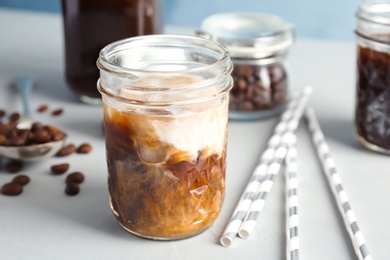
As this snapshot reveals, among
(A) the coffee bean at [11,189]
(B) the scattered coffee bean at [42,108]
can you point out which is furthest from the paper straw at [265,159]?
(B) the scattered coffee bean at [42,108]

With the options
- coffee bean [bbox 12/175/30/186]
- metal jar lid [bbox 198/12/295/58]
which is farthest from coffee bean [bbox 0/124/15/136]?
metal jar lid [bbox 198/12/295/58]

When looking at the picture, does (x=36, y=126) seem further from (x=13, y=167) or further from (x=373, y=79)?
(x=373, y=79)

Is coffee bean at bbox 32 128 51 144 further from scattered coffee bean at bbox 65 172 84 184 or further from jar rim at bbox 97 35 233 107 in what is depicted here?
jar rim at bbox 97 35 233 107

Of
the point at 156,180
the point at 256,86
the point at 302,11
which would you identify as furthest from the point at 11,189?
the point at 302,11

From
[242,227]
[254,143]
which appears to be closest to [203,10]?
[254,143]

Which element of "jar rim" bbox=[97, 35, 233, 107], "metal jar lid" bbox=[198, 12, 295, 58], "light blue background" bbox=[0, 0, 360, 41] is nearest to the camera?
"jar rim" bbox=[97, 35, 233, 107]

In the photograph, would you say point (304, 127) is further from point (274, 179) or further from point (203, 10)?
A: point (203, 10)

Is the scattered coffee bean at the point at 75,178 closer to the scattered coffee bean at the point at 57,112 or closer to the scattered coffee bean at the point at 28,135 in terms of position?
the scattered coffee bean at the point at 28,135
